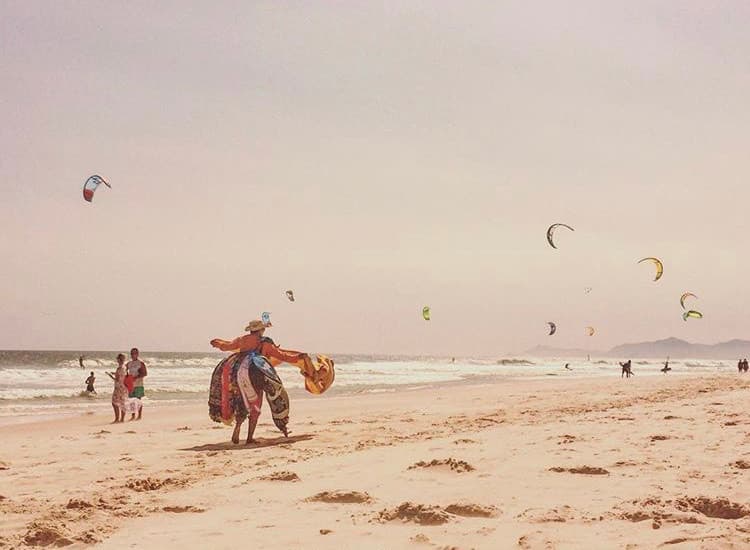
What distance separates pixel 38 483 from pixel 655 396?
46.7 ft

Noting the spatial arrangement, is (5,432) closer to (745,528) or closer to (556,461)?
(556,461)

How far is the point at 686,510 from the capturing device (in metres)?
4.62

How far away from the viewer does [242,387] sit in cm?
1009

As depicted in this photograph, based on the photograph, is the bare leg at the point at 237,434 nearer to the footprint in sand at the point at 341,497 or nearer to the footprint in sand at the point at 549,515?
the footprint in sand at the point at 341,497

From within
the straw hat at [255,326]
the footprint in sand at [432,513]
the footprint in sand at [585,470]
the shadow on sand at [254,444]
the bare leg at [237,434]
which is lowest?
the shadow on sand at [254,444]

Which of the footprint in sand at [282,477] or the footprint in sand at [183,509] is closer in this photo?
the footprint in sand at [183,509]

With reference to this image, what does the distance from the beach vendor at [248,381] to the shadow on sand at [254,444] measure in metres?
0.15

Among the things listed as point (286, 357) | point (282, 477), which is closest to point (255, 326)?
point (286, 357)

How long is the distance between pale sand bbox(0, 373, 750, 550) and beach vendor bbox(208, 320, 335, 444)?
46 cm

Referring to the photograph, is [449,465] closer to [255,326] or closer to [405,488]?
[405,488]

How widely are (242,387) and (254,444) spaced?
841 millimetres

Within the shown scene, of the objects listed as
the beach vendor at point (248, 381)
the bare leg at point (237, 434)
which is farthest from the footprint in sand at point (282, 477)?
the bare leg at point (237, 434)

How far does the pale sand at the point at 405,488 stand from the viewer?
4.40 metres

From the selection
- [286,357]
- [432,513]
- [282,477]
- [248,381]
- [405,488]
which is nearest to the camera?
[432,513]
